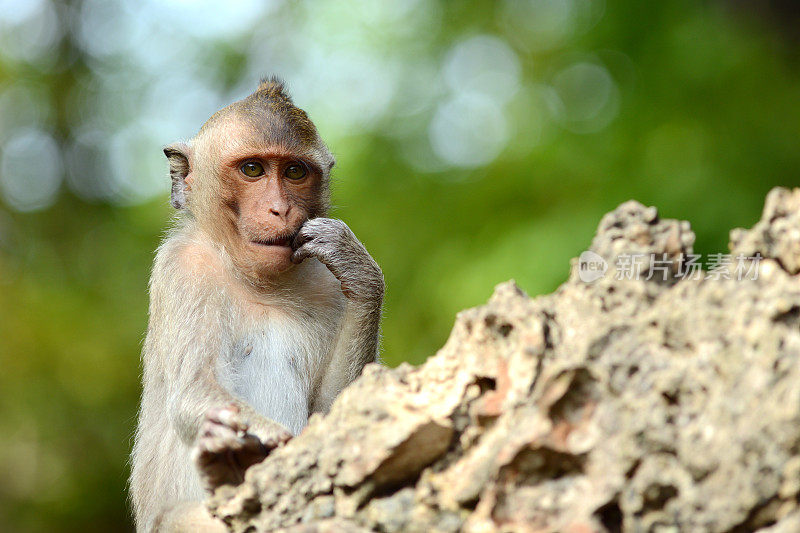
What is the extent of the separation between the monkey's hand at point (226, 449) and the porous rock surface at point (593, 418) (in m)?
0.38

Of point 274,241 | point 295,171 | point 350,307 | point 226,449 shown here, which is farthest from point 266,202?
point 226,449

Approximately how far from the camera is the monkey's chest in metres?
5.12

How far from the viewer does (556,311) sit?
314 cm

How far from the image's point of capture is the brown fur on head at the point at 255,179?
5273 mm

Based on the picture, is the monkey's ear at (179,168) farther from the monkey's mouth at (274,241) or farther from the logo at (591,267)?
the logo at (591,267)

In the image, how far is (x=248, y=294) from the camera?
5379 millimetres

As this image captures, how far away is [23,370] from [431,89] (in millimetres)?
7825

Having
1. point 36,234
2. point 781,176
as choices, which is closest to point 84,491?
point 36,234

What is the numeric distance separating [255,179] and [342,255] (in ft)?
2.45

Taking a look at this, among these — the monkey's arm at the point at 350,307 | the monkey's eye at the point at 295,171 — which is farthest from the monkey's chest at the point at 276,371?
the monkey's eye at the point at 295,171

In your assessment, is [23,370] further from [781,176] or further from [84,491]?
[781,176]

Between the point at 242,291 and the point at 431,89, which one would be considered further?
the point at 431,89

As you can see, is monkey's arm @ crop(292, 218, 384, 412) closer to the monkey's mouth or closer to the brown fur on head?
the monkey's mouth

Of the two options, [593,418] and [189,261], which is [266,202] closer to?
[189,261]
